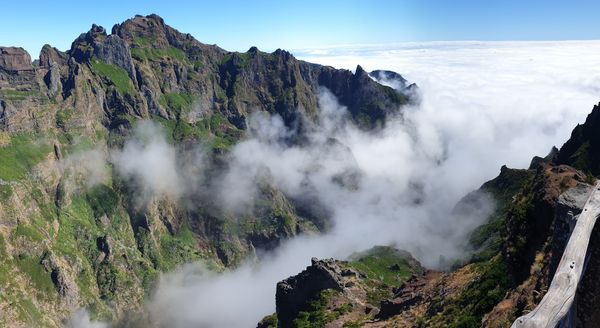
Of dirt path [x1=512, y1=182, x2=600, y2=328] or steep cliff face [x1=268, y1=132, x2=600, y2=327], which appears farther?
steep cliff face [x1=268, y1=132, x2=600, y2=327]

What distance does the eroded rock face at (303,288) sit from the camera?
15338cm

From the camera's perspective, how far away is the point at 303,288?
15700 centimetres

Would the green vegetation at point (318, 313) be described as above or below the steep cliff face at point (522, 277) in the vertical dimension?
below

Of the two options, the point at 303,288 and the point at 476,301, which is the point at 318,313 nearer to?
the point at 303,288

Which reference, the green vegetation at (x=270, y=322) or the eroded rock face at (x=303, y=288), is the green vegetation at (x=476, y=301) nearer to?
the eroded rock face at (x=303, y=288)

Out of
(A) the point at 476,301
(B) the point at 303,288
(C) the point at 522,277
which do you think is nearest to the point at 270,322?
(B) the point at 303,288

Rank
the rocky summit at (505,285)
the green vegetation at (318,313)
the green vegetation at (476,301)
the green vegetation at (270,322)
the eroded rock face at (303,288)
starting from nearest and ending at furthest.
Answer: the rocky summit at (505,285) → the green vegetation at (476,301) → the green vegetation at (318,313) → the eroded rock face at (303,288) → the green vegetation at (270,322)

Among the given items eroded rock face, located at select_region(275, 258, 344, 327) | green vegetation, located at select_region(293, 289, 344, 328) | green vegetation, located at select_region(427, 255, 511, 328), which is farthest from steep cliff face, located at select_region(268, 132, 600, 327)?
eroded rock face, located at select_region(275, 258, 344, 327)

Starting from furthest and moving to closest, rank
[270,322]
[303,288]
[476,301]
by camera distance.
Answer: [270,322] < [303,288] < [476,301]

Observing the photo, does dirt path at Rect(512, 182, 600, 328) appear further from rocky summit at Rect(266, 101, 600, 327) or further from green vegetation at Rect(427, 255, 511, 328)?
green vegetation at Rect(427, 255, 511, 328)

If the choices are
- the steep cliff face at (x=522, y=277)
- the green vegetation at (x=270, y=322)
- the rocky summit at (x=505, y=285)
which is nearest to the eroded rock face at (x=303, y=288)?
the rocky summit at (x=505, y=285)

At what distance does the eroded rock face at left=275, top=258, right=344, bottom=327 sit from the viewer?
153375mm

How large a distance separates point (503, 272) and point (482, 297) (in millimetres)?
5008

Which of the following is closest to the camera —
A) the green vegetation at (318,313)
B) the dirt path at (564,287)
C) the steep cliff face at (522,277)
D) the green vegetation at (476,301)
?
the dirt path at (564,287)
